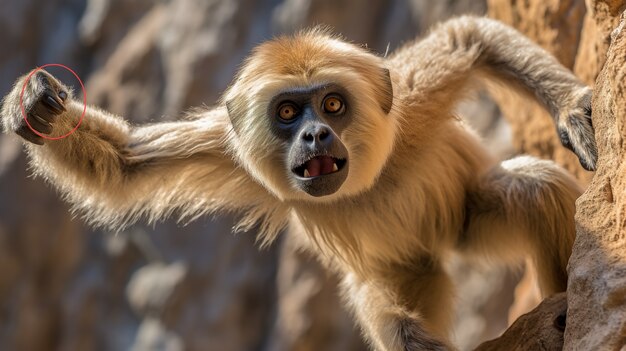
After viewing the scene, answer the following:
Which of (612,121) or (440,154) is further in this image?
(440,154)

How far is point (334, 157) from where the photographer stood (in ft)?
12.0

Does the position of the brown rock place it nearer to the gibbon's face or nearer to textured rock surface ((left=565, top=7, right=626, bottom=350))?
the gibbon's face

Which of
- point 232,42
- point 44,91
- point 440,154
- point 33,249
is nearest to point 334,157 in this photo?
point 440,154

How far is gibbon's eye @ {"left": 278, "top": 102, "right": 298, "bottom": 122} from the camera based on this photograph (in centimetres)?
386

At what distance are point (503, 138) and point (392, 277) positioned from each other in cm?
366

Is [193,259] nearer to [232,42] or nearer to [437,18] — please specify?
[232,42]

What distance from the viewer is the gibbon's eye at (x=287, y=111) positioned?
386 cm

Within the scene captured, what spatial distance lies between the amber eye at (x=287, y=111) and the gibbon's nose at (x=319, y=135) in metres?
0.25

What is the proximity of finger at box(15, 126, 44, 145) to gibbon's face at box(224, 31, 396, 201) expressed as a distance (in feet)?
2.78

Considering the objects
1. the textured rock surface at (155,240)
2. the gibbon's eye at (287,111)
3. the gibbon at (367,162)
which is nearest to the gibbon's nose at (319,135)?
the gibbon at (367,162)

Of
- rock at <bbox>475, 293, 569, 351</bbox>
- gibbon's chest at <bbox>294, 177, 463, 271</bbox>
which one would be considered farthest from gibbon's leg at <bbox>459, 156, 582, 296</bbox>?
rock at <bbox>475, 293, 569, 351</bbox>

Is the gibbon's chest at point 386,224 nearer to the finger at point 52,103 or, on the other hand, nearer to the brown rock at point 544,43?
the brown rock at point 544,43

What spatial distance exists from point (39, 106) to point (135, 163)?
619 mm

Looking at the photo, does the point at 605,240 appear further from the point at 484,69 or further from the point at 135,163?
the point at 135,163
